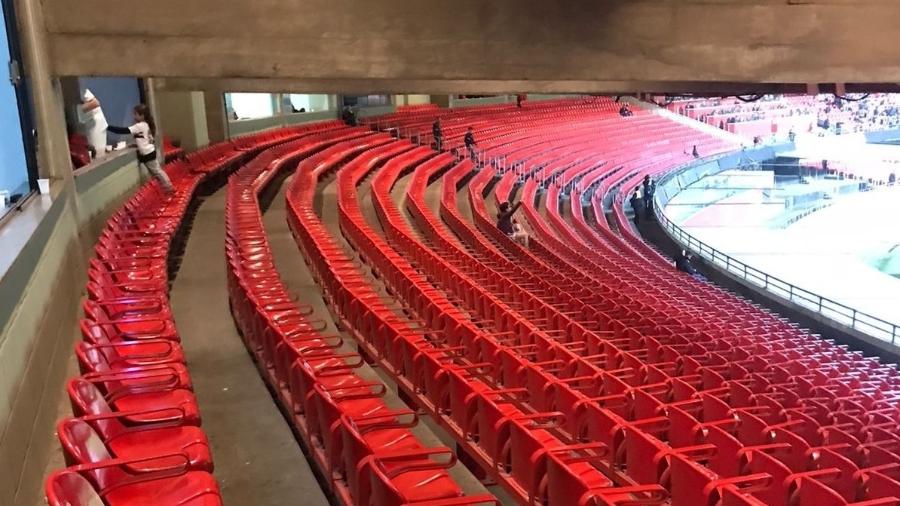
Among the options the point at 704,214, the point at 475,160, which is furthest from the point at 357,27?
the point at 704,214

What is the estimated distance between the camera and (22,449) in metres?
2.31

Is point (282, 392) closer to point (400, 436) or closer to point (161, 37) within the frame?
point (400, 436)

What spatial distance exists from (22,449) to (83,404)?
0.28 meters

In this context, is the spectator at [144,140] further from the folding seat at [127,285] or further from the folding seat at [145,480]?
the folding seat at [145,480]

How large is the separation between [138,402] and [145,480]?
0.63 m

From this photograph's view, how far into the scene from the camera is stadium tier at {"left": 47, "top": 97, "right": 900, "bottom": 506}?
231cm

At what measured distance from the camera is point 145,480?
2.07 m

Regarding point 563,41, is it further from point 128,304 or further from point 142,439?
point 142,439

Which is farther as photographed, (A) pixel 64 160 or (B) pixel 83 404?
(A) pixel 64 160

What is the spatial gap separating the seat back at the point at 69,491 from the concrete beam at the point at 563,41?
4088 millimetres

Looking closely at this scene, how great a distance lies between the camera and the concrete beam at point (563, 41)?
539 cm

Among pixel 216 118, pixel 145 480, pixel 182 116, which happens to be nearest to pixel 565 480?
pixel 145 480

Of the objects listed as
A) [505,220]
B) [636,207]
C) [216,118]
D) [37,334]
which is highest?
[216,118]

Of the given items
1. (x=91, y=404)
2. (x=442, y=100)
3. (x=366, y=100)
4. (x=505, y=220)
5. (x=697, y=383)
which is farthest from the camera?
(x=442, y=100)
